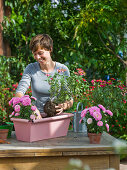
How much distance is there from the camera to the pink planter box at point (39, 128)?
1.85 m

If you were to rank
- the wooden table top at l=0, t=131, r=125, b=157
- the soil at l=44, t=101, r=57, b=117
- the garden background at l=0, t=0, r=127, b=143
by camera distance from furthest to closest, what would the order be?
1. the garden background at l=0, t=0, r=127, b=143
2. the soil at l=44, t=101, r=57, b=117
3. the wooden table top at l=0, t=131, r=125, b=157

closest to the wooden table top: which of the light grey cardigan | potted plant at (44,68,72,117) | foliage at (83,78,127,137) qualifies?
potted plant at (44,68,72,117)

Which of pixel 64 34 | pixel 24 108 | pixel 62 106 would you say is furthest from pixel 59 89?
pixel 64 34

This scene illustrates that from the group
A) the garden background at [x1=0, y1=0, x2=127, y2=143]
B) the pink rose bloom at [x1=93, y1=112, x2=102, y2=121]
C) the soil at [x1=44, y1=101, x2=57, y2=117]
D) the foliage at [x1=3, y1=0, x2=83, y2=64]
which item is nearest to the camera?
the pink rose bloom at [x1=93, y1=112, x2=102, y2=121]

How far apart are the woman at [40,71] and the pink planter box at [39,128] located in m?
0.27

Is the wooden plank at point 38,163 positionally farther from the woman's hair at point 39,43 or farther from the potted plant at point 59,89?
the woman's hair at point 39,43

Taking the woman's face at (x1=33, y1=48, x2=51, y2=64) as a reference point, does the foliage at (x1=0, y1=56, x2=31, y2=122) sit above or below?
below

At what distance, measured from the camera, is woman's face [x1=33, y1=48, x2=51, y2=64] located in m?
2.31

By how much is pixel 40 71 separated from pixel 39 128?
696 millimetres

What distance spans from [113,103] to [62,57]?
2.04 meters

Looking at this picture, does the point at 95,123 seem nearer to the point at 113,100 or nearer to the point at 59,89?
the point at 59,89

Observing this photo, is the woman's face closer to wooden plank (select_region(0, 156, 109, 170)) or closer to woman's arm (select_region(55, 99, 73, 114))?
woman's arm (select_region(55, 99, 73, 114))

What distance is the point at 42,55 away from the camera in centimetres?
233

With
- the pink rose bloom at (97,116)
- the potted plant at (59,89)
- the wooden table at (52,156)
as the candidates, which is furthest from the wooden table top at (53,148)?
the potted plant at (59,89)
